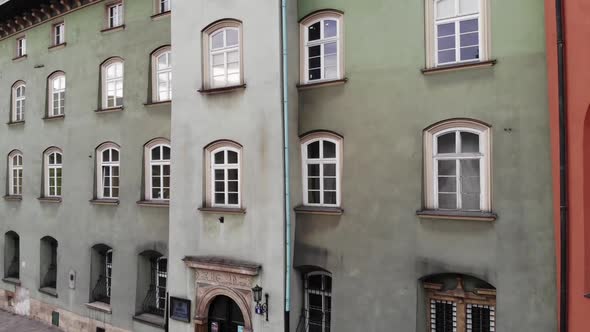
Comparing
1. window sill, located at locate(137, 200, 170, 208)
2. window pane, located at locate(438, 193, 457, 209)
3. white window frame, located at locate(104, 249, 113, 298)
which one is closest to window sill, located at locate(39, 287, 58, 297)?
white window frame, located at locate(104, 249, 113, 298)

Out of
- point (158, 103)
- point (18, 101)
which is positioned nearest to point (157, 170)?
point (158, 103)

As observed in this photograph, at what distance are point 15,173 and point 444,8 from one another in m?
17.1

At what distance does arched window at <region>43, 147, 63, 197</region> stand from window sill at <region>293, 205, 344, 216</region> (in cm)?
981

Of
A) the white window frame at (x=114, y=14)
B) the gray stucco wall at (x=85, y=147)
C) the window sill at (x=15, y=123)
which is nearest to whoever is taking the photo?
the gray stucco wall at (x=85, y=147)

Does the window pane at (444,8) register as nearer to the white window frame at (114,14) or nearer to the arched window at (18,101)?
the white window frame at (114,14)

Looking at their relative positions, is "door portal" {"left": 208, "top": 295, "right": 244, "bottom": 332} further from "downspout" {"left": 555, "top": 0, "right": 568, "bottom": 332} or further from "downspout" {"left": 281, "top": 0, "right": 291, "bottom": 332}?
"downspout" {"left": 555, "top": 0, "right": 568, "bottom": 332}

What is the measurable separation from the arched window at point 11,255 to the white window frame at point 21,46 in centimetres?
703

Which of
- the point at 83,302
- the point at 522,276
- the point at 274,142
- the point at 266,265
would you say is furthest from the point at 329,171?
the point at 83,302

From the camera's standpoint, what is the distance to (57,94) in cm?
1669

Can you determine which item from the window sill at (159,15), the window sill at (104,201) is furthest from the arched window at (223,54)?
the window sill at (104,201)

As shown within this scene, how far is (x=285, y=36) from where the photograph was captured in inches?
420

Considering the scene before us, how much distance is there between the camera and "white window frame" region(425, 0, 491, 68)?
9.14 metres

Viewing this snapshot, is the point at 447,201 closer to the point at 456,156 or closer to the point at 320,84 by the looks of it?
the point at 456,156

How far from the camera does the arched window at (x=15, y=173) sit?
60.4ft
